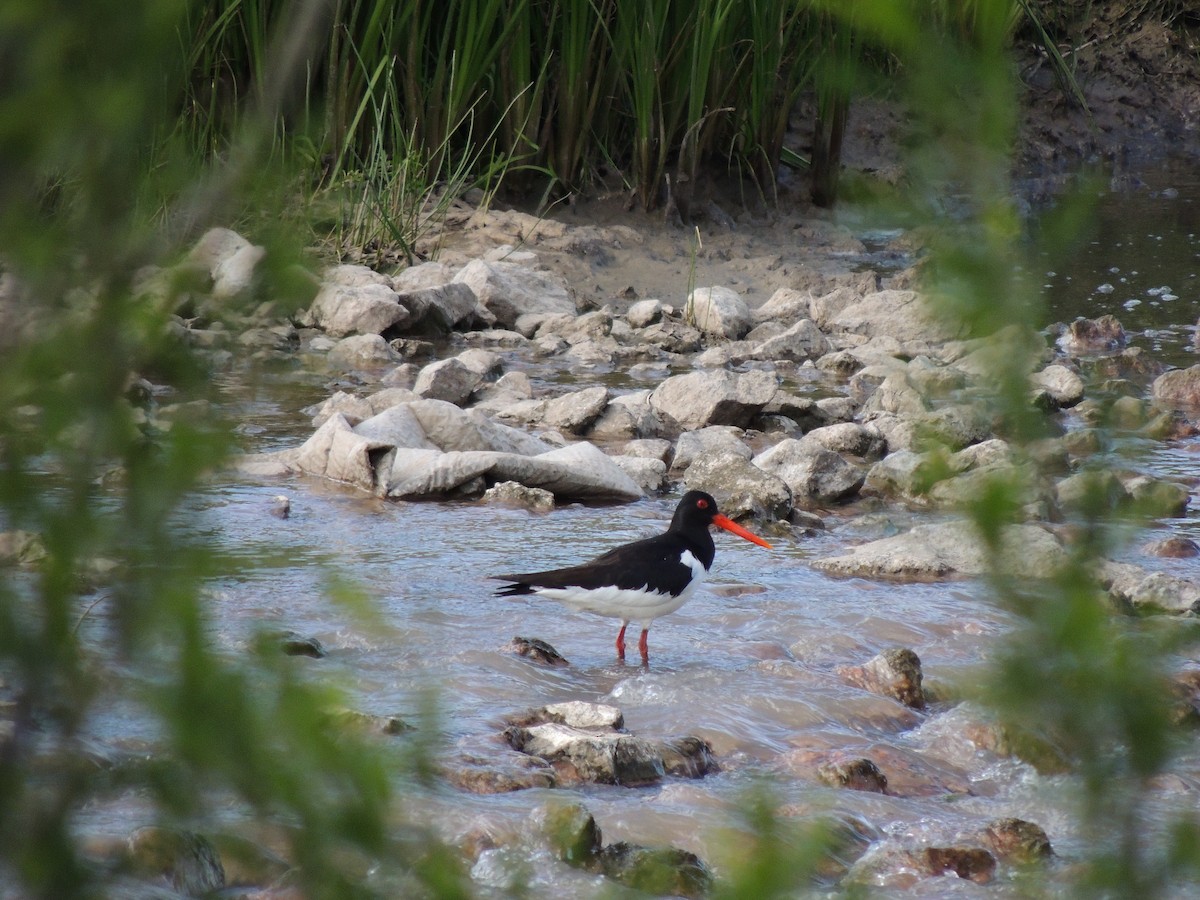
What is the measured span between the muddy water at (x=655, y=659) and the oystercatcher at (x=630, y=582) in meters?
0.15

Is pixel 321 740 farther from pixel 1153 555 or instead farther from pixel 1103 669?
pixel 1153 555

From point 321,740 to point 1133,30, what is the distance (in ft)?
65.3

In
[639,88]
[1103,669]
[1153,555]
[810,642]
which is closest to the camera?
[1103,669]

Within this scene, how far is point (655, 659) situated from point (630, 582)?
27 cm

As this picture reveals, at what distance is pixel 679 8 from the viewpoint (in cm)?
1038

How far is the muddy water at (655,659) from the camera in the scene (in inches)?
129

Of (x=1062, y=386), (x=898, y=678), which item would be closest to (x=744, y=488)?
(x=898, y=678)

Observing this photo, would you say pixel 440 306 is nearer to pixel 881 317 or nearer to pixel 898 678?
pixel 881 317

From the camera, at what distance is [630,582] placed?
4.66 metres

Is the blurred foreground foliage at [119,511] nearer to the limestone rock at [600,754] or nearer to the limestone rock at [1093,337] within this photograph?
the limestone rock at [600,754]

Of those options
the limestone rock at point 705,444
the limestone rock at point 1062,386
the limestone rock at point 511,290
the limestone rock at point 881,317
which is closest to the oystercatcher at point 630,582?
the limestone rock at point 705,444

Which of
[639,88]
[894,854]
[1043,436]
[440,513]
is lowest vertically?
[440,513]

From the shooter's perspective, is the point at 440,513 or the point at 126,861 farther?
the point at 440,513

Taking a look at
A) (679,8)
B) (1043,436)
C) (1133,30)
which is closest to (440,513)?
(1043,436)
